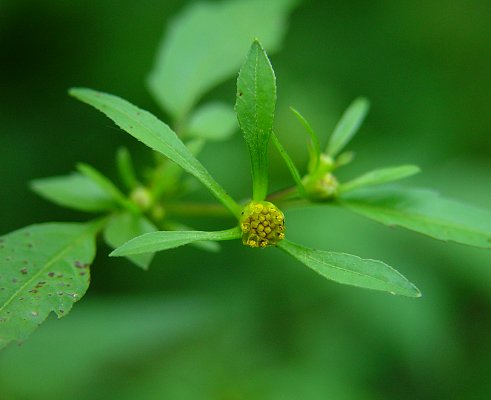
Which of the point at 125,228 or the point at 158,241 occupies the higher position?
the point at 125,228

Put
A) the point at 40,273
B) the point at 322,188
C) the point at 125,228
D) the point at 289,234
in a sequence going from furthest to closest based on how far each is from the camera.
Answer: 1. the point at 289,234
2. the point at 125,228
3. the point at 322,188
4. the point at 40,273

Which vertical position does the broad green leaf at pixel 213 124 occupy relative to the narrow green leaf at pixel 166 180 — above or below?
above

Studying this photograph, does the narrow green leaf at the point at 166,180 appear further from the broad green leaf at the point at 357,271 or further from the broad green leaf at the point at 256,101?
the broad green leaf at the point at 357,271

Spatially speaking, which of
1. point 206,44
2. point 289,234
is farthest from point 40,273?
point 289,234

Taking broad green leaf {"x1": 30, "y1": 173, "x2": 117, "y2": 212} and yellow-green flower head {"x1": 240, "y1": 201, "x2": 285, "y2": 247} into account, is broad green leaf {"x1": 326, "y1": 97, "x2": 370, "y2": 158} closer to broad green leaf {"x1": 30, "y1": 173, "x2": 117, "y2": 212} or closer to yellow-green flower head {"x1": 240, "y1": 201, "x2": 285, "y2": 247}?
yellow-green flower head {"x1": 240, "y1": 201, "x2": 285, "y2": 247}

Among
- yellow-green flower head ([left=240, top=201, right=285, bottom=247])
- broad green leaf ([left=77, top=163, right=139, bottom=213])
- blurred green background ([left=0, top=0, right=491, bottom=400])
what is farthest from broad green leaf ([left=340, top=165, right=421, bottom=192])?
blurred green background ([left=0, top=0, right=491, bottom=400])

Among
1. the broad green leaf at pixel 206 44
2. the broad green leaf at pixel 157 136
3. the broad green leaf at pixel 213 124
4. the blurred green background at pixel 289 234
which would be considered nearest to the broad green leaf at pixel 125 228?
the broad green leaf at pixel 157 136

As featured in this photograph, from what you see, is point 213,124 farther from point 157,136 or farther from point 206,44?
point 157,136
